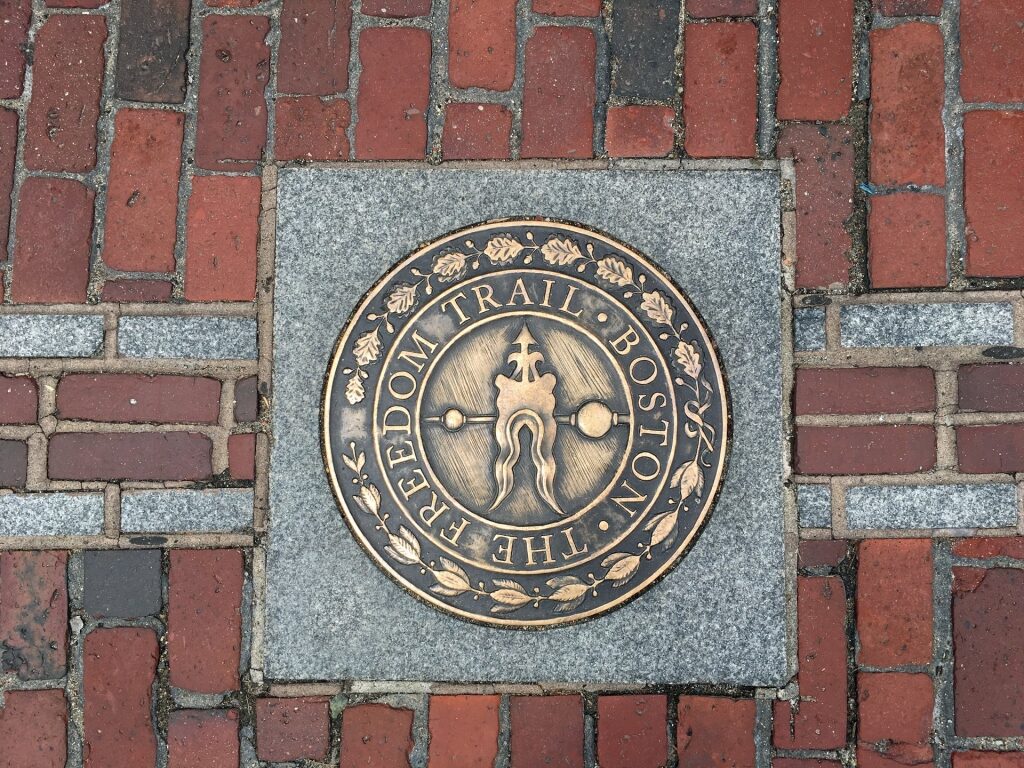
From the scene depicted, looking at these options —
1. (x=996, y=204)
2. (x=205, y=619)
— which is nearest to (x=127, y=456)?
(x=205, y=619)

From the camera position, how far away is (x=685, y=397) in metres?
2.04

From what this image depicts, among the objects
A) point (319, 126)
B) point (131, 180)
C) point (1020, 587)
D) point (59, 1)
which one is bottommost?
point (1020, 587)

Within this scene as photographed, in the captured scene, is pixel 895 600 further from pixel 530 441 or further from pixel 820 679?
pixel 530 441

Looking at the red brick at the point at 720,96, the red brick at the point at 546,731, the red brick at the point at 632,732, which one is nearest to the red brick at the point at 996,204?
the red brick at the point at 720,96

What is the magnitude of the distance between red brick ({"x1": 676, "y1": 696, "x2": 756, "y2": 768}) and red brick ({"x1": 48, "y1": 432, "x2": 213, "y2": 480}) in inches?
59.2

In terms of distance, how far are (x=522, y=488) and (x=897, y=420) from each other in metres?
1.04

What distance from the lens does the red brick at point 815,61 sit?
209cm

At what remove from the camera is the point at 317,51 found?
2.11 metres

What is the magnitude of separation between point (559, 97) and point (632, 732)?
176cm

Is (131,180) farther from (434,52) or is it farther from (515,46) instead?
(515,46)

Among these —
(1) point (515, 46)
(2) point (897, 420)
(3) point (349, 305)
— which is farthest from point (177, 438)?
(2) point (897, 420)

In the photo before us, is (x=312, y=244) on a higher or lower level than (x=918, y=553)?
higher

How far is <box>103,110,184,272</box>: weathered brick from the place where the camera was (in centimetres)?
210

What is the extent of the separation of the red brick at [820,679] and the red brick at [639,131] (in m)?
1.28
